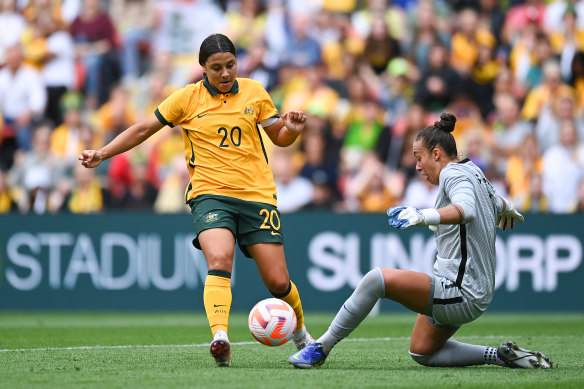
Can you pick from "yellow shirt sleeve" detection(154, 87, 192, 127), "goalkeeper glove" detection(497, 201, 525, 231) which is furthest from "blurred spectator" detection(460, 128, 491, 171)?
"yellow shirt sleeve" detection(154, 87, 192, 127)

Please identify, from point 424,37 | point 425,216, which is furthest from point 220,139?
point 424,37

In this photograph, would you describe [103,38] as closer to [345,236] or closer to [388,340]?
[345,236]

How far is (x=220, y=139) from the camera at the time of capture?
7.23 m

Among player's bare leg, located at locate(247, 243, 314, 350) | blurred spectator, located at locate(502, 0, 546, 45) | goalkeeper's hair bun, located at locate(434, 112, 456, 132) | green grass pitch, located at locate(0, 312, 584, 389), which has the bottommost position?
green grass pitch, located at locate(0, 312, 584, 389)

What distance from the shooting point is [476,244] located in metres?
6.33

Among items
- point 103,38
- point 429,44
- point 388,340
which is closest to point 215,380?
point 388,340

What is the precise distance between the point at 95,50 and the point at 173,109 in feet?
33.7

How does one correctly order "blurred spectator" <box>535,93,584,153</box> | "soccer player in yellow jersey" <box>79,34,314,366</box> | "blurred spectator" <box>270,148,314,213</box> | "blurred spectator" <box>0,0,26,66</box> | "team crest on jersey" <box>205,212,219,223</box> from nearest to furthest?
1. "team crest on jersey" <box>205,212,219,223</box>
2. "soccer player in yellow jersey" <box>79,34,314,366</box>
3. "blurred spectator" <box>535,93,584,153</box>
4. "blurred spectator" <box>270,148,314,213</box>
5. "blurred spectator" <box>0,0,26,66</box>

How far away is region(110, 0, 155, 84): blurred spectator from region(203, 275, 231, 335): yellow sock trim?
10944 mm

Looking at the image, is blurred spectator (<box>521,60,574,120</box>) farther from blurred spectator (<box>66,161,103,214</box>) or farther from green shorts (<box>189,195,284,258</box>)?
green shorts (<box>189,195,284,258</box>)

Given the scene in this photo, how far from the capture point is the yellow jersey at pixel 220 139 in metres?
7.21

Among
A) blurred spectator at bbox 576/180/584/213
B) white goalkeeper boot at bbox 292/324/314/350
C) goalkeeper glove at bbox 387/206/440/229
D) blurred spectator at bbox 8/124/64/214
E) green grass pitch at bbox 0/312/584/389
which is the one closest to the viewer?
goalkeeper glove at bbox 387/206/440/229

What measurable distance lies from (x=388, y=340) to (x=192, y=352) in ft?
7.19

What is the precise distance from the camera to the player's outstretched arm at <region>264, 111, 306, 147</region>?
7277mm
